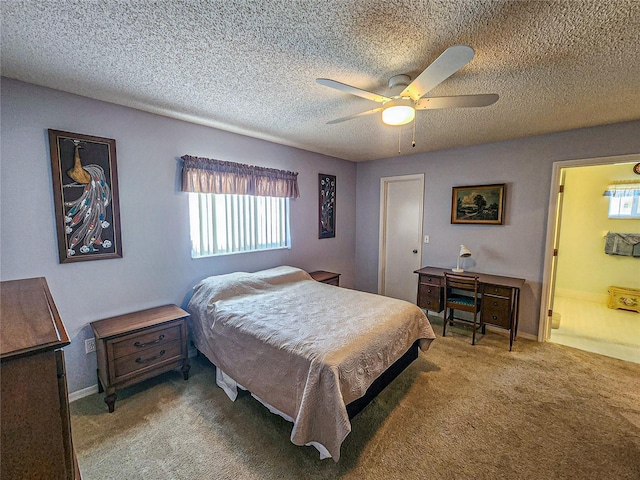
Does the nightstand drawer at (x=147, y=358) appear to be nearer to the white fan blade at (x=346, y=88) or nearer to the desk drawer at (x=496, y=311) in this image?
the white fan blade at (x=346, y=88)

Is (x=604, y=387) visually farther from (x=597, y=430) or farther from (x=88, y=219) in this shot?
(x=88, y=219)

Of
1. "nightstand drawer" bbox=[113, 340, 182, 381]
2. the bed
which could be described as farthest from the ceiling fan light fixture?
"nightstand drawer" bbox=[113, 340, 182, 381]

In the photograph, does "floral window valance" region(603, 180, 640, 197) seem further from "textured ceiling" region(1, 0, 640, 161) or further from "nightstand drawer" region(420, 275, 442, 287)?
"nightstand drawer" region(420, 275, 442, 287)

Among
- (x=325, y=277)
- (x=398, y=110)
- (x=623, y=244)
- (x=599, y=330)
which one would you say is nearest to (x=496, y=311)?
(x=599, y=330)

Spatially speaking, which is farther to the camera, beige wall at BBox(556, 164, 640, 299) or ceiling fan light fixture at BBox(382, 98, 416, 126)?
beige wall at BBox(556, 164, 640, 299)

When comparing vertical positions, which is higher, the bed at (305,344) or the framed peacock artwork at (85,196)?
the framed peacock artwork at (85,196)

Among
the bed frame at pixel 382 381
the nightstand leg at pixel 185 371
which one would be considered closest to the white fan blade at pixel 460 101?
the bed frame at pixel 382 381

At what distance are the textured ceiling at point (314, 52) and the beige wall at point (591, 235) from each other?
2442 mm

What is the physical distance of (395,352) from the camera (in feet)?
7.06

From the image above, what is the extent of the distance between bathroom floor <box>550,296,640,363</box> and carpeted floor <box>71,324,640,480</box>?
1.59ft

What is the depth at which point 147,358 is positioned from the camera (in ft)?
7.41

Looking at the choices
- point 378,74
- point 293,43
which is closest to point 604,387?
point 378,74

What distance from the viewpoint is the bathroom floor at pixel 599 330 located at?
121 inches

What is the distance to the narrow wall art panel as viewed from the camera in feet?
14.0
